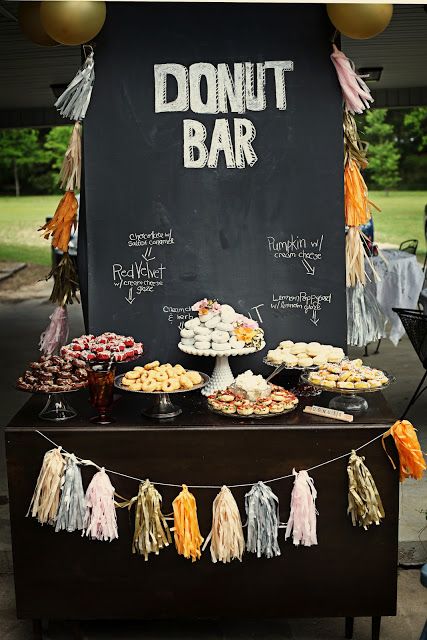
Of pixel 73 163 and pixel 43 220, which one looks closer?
pixel 73 163

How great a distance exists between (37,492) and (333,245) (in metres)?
1.94

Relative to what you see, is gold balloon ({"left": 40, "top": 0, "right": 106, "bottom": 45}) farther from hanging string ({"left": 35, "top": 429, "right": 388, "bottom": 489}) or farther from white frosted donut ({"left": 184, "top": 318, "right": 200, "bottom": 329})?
hanging string ({"left": 35, "top": 429, "right": 388, "bottom": 489})

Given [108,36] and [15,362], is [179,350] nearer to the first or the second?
[108,36]

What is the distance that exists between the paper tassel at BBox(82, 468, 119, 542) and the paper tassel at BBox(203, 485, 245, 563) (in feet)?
1.42

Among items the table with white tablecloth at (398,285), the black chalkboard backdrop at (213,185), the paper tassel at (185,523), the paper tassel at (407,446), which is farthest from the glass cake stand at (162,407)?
the table with white tablecloth at (398,285)

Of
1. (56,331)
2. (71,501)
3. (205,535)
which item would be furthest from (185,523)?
(56,331)

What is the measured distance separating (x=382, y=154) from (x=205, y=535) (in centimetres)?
2581

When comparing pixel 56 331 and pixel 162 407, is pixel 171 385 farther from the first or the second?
pixel 56 331

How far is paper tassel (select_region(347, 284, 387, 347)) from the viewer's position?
4.77 metres

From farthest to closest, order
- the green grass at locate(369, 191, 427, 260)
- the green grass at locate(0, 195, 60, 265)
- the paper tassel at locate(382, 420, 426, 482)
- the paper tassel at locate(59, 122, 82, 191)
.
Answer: the green grass at locate(369, 191, 427, 260) < the green grass at locate(0, 195, 60, 265) < the paper tassel at locate(59, 122, 82, 191) < the paper tassel at locate(382, 420, 426, 482)

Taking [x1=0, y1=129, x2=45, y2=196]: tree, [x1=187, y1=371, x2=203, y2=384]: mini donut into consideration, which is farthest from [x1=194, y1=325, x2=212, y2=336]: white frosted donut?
[x1=0, y1=129, x2=45, y2=196]: tree

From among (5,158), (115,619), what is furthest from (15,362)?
(5,158)

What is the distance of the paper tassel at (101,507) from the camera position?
3.64m

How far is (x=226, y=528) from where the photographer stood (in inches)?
144
